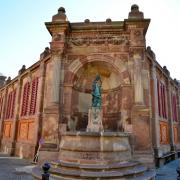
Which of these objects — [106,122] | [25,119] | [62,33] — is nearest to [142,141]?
[106,122]

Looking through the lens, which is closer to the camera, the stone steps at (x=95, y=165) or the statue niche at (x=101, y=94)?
the stone steps at (x=95, y=165)

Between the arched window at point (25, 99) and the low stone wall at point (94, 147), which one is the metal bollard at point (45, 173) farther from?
the arched window at point (25, 99)

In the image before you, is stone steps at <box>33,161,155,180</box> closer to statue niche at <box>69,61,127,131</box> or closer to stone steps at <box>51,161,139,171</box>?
stone steps at <box>51,161,139,171</box>

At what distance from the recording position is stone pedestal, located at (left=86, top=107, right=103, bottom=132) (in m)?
8.04

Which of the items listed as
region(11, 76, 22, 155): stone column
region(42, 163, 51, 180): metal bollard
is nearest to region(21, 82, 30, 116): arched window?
region(11, 76, 22, 155): stone column

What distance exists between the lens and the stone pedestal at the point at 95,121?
26.4 ft

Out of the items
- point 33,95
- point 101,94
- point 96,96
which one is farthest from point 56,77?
point 33,95

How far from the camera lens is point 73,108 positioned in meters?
9.76

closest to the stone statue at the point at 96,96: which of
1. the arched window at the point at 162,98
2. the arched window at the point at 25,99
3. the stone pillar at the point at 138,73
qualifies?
the stone pillar at the point at 138,73

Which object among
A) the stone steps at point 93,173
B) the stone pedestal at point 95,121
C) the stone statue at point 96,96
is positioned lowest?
the stone steps at point 93,173

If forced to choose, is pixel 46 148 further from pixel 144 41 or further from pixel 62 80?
pixel 144 41

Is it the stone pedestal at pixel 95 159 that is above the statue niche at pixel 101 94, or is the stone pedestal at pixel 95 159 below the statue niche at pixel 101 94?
below

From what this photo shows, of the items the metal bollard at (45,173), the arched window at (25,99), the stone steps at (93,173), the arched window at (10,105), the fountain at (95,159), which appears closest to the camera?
the metal bollard at (45,173)

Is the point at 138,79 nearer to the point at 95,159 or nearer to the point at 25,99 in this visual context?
the point at 95,159
